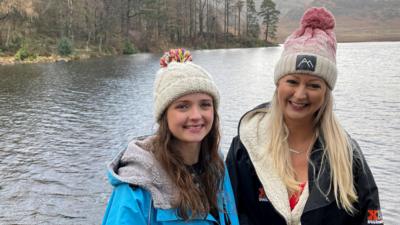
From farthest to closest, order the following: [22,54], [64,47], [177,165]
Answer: [64,47]
[22,54]
[177,165]

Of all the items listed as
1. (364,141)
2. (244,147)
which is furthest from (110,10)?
(244,147)

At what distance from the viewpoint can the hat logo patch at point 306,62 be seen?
107 inches

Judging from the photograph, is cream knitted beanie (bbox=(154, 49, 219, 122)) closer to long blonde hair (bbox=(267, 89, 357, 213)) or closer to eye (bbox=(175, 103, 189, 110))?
eye (bbox=(175, 103, 189, 110))

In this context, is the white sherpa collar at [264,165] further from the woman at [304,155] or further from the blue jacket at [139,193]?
the blue jacket at [139,193]

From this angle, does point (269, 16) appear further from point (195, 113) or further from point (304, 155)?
point (195, 113)

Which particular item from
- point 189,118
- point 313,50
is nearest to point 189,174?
point 189,118

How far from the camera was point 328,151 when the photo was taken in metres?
2.72

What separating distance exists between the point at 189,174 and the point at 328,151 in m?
0.92

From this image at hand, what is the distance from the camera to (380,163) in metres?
10.9

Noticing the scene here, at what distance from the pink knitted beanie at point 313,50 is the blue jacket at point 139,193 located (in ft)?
3.71

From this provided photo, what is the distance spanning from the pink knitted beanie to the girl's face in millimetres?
631

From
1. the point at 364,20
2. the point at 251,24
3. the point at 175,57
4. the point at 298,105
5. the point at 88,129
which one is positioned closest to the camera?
the point at 175,57

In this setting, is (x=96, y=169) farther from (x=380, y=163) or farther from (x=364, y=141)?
(x=364, y=141)

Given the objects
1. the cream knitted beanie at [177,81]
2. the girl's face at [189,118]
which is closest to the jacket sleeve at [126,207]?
the girl's face at [189,118]
